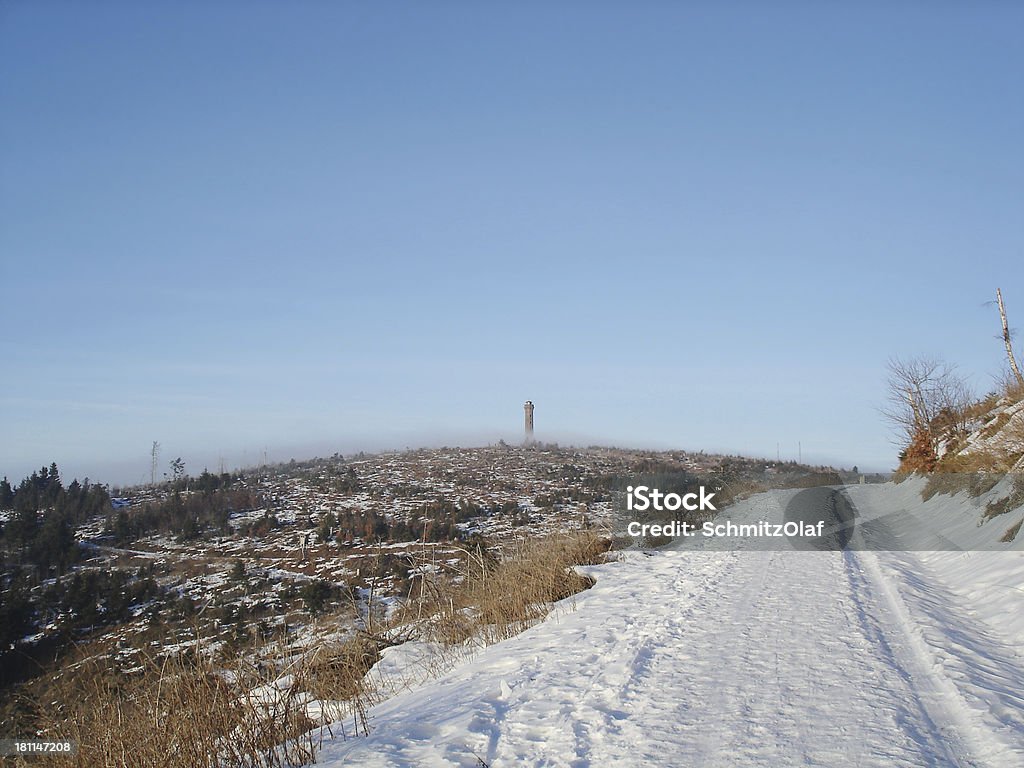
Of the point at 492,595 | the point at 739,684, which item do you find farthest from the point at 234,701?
the point at 492,595

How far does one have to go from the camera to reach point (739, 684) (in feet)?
19.1

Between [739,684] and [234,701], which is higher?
[234,701]

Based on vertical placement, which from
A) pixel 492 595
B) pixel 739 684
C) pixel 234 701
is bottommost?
pixel 492 595

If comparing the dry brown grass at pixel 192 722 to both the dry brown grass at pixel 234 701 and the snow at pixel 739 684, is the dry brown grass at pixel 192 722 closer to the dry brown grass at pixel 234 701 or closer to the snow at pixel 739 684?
the dry brown grass at pixel 234 701

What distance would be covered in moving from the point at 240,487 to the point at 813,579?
81.0 ft

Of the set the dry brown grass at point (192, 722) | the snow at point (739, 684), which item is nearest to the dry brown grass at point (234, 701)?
the dry brown grass at point (192, 722)

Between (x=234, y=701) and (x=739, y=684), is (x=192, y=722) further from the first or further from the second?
(x=739, y=684)

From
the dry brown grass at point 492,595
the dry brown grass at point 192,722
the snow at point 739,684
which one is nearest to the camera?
the dry brown grass at point 192,722

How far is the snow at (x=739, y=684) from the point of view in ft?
14.9

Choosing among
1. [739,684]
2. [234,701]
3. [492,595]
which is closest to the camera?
[234,701]

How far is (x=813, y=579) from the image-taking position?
11.2 metres

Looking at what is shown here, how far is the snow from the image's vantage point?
14.9 feet

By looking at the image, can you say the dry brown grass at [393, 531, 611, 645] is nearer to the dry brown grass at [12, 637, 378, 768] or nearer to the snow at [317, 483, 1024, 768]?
the snow at [317, 483, 1024, 768]

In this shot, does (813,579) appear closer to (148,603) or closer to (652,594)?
(652,594)
